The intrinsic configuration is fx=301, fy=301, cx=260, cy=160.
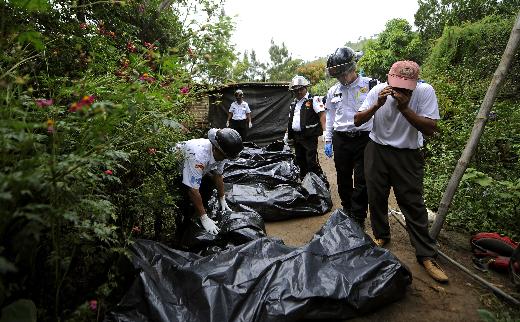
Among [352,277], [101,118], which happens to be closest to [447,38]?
[352,277]

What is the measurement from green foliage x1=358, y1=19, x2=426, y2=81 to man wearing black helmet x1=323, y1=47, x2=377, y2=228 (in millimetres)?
11448

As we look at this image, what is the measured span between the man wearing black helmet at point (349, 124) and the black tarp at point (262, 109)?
19.3 feet

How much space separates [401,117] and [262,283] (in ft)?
5.20

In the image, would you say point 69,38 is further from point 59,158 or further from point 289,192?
point 289,192

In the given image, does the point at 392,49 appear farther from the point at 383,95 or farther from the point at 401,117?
the point at 383,95

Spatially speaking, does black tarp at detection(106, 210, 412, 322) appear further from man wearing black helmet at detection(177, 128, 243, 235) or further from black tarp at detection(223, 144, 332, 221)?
black tarp at detection(223, 144, 332, 221)

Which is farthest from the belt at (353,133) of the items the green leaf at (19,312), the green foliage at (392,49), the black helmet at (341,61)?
the green foliage at (392,49)

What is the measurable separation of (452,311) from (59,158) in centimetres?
235

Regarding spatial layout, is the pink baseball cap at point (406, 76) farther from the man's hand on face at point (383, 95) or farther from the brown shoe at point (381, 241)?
the brown shoe at point (381, 241)

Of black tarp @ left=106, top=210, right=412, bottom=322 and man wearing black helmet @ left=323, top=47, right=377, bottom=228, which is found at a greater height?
man wearing black helmet @ left=323, top=47, right=377, bottom=228

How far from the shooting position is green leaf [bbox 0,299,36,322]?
1100mm

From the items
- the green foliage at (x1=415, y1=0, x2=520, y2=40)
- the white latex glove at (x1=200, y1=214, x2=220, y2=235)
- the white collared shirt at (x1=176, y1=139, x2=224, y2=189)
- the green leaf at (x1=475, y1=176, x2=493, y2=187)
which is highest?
the green foliage at (x1=415, y1=0, x2=520, y2=40)

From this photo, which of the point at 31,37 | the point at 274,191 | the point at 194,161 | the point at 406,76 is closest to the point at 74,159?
the point at 31,37

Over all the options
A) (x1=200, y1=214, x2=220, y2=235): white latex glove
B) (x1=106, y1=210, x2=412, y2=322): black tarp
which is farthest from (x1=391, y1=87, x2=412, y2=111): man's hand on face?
(x1=200, y1=214, x2=220, y2=235): white latex glove
